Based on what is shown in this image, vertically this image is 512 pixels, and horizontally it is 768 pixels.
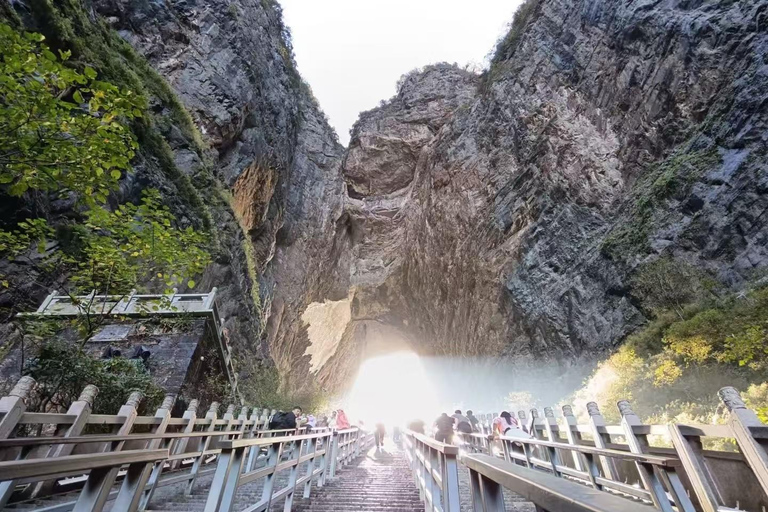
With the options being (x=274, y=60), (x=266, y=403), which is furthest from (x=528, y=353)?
(x=274, y=60)

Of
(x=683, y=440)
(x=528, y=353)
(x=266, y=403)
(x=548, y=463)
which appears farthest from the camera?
(x=528, y=353)

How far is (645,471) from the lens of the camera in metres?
3.13

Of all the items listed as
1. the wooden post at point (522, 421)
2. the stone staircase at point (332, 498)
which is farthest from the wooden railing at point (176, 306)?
the wooden post at point (522, 421)

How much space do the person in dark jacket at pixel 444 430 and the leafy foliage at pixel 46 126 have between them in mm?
6603

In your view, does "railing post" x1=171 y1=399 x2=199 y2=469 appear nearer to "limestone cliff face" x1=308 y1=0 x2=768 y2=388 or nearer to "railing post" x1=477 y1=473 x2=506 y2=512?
"railing post" x1=477 y1=473 x2=506 y2=512

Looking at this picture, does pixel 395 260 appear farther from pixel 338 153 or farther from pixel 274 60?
pixel 274 60

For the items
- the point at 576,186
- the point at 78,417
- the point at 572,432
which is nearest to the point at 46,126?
the point at 78,417

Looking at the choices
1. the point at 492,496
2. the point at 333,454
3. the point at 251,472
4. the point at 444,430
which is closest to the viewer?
the point at 492,496

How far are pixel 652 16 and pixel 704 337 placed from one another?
15.5 m

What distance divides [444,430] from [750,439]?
17.3ft

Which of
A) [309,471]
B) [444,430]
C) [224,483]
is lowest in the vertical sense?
[224,483]

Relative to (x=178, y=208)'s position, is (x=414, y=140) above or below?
above

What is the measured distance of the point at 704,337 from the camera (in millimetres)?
8094

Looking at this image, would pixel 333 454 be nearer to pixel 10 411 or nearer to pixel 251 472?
pixel 251 472
